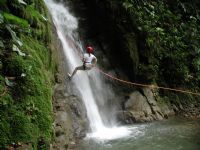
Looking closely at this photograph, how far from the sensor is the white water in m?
10.1

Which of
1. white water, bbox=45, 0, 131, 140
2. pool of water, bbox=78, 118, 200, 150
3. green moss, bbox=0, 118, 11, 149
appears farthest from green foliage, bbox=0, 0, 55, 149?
white water, bbox=45, 0, 131, 140

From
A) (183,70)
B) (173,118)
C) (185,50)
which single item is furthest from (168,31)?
(173,118)

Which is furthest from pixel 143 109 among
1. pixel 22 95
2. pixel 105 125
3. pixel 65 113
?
pixel 22 95

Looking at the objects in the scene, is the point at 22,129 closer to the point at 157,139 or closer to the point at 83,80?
the point at 157,139

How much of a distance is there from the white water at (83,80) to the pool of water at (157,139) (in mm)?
480

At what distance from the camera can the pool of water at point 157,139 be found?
8422mm

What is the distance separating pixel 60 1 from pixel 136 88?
191 inches

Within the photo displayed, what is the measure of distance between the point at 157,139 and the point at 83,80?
339cm

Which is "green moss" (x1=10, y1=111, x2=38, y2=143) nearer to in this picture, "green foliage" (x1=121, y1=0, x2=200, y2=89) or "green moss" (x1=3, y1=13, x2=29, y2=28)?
"green moss" (x1=3, y1=13, x2=29, y2=28)

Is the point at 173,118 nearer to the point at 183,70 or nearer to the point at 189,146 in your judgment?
the point at 183,70

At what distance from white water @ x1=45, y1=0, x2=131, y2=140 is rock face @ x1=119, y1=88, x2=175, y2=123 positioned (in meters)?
0.84

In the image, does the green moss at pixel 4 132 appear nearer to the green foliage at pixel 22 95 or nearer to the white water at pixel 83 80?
the green foliage at pixel 22 95

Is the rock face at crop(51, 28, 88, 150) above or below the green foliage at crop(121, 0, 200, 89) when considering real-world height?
below

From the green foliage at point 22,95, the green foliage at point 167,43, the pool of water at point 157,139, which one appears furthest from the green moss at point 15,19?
the green foliage at point 167,43
